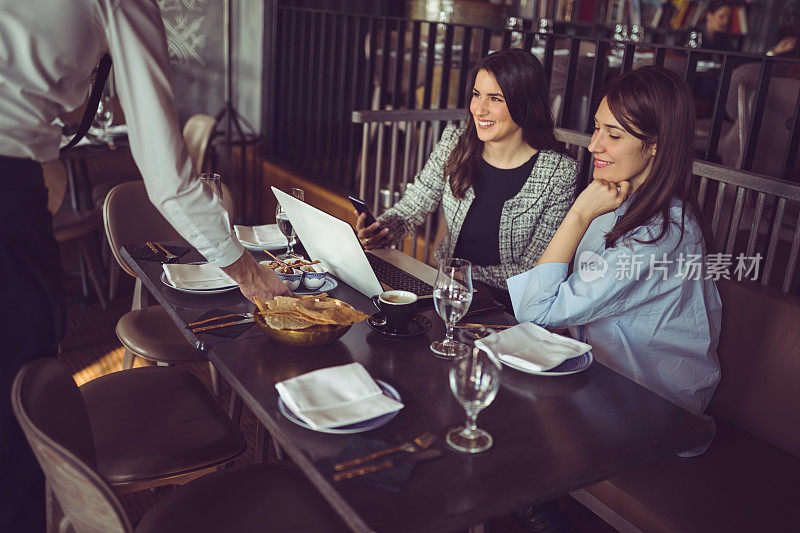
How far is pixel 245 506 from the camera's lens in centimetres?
135

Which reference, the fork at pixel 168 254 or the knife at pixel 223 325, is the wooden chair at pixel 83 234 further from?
the knife at pixel 223 325

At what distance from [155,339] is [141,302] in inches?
12.4

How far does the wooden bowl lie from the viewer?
138 centimetres

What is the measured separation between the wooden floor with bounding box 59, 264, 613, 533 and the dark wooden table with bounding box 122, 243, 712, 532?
80cm

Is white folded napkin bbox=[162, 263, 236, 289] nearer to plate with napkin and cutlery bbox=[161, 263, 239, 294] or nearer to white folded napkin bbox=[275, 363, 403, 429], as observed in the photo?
plate with napkin and cutlery bbox=[161, 263, 239, 294]

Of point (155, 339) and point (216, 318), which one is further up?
point (216, 318)

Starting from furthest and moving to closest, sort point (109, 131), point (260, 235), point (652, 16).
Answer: point (652, 16) → point (109, 131) → point (260, 235)

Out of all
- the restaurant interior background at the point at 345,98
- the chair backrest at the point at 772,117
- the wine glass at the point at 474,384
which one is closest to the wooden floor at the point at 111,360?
the restaurant interior background at the point at 345,98

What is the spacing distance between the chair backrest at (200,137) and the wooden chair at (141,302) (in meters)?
1.60

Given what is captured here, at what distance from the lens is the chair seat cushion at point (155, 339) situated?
214 cm

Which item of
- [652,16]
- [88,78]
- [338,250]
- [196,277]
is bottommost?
[196,277]

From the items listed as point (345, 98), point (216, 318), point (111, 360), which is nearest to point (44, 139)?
point (216, 318)

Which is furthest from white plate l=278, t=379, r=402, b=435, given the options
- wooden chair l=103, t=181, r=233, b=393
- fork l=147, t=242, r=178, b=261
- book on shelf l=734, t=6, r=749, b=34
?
book on shelf l=734, t=6, r=749, b=34

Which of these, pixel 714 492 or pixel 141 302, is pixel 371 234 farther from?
pixel 714 492
